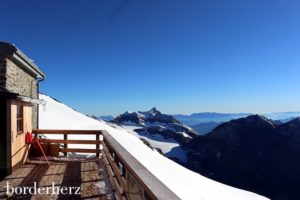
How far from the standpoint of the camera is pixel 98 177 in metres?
8.27

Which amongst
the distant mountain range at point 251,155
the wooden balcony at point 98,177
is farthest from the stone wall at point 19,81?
the distant mountain range at point 251,155

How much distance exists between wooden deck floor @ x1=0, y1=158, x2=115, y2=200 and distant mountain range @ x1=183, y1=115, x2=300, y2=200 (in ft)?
317

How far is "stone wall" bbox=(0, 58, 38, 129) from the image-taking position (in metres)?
9.67

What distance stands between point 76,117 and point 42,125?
Answer: 9899 millimetres

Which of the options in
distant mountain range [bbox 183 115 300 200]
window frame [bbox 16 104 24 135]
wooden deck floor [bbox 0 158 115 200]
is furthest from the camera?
distant mountain range [bbox 183 115 300 200]

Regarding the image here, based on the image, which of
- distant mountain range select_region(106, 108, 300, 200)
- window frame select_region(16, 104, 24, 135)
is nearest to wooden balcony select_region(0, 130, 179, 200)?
window frame select_region(16, 104, 24, 135)

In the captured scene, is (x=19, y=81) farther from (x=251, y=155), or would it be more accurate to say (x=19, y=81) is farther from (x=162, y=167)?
(x=251, y=155)

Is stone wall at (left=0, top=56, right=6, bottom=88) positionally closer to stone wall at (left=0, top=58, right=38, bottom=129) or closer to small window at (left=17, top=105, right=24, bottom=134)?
stone wall at (left=0, top=58, right=38, bottom=129)

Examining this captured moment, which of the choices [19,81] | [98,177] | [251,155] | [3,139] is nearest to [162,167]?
[98,177]

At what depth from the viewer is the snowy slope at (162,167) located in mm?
12052

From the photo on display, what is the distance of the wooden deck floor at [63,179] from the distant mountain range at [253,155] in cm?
9659

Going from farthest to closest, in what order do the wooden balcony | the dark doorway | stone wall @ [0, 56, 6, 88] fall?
stone wall @ [0, 56, 6, 88] → the dark doorway → the wooden balcony

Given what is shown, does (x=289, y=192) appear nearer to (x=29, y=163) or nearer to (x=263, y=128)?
(x=263, y=128)

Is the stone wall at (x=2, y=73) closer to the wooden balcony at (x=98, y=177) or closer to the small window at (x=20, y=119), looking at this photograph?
the small window at (x=20, y=119)
